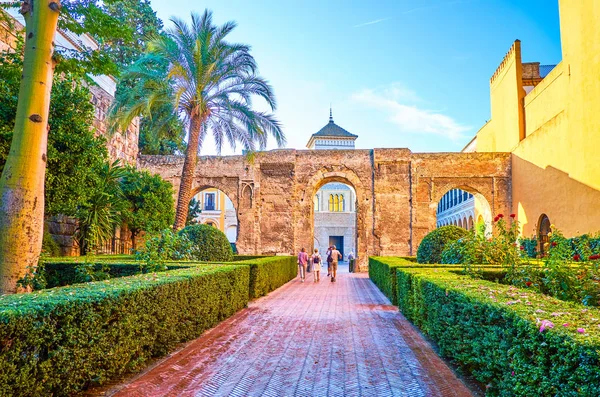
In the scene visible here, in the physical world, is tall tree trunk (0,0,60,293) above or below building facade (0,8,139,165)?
below

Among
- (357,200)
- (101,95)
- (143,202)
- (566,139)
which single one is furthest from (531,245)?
(101,95)

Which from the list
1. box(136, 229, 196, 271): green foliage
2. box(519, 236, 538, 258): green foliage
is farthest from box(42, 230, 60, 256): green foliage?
box(519, 236, 538, 258): green foliage

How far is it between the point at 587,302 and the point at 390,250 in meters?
18.9

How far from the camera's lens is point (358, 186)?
79.7 ft

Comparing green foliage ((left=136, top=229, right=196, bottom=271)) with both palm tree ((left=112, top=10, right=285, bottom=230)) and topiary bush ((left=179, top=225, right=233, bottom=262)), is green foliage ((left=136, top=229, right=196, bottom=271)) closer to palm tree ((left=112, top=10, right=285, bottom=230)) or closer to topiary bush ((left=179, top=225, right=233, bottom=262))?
topiary bush ((left=179, top=225, right=233, bottom=262))

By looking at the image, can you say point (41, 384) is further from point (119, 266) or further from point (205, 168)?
point (205, 168)

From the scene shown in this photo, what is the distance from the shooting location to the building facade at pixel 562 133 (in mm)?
15359

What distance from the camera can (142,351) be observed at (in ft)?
15.6

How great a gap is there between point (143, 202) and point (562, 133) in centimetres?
1776

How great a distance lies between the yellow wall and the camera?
15.3 meters

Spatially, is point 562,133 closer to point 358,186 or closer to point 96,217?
point 358,186

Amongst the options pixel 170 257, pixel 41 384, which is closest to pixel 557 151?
pixel 170 257

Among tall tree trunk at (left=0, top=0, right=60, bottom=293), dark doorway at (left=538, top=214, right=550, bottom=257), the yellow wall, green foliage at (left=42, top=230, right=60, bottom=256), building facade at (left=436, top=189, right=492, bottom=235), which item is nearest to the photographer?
tall tree trunk at (left=0, top=0, right=60, bottom=293)

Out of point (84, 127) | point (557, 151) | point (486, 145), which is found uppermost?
point (486, 145)
